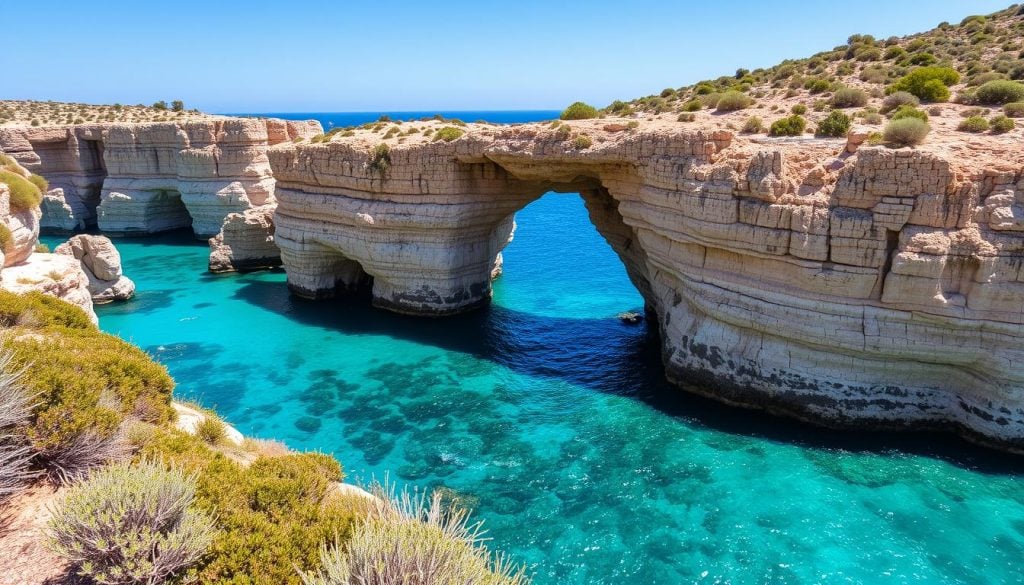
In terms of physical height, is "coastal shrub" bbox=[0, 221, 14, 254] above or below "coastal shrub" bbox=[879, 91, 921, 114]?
below

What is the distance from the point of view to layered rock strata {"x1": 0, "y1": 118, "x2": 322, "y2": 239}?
35.4m

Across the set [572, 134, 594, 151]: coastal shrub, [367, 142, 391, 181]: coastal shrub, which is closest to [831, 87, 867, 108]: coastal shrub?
[572, 134, 594, 151]: coastal shrub

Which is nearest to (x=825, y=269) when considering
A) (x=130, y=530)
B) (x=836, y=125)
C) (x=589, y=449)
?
(x=836, y=125)

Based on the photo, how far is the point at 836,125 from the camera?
52.2ft

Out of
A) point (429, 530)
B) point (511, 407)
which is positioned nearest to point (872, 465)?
point (511, 407)

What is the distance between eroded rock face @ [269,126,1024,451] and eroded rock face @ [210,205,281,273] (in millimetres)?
14298

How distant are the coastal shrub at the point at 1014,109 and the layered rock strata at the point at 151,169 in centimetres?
3472

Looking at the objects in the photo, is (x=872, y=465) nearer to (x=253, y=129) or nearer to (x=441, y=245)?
(x=441, y=245)

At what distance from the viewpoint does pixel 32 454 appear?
724 centimetres

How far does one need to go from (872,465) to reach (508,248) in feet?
88.2

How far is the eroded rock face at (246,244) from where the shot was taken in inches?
1147

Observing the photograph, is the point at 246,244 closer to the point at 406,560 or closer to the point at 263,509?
the point at 263,509

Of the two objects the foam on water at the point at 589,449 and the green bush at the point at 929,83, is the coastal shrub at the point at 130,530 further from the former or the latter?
the green bush at the point at 929,83

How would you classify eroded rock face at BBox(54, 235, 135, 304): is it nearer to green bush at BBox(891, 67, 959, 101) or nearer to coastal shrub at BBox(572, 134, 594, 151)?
coastal shrub at BBox(572, 134, 594, 151)
